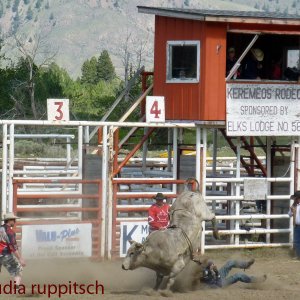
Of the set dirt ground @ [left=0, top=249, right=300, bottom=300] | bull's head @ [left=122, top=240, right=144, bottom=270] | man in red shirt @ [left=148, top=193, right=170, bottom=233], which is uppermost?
man in red shirt @ [left=148, top=193, right=170, bottom=233]

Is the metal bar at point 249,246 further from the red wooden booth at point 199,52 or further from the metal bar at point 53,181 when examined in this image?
the metal bar at point 53,181

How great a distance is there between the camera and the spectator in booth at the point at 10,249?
543 inches

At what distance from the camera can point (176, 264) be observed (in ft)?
45.2

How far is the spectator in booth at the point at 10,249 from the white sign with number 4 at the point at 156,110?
558 cm

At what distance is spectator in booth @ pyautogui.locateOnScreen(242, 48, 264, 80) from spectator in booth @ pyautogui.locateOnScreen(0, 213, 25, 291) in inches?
312

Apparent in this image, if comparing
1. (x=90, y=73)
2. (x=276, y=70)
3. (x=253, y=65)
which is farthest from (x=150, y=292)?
(x=90, y=73)

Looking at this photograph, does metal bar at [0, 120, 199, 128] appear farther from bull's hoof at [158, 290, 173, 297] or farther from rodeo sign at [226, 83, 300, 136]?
bull's hoof at [158, 290, 173, 297]

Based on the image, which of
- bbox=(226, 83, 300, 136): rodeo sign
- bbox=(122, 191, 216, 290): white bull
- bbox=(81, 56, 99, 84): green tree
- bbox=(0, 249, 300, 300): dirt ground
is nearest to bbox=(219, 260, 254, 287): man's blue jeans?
bbox=(0, 249, 300, 300): dirt ground

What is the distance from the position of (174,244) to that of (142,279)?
1.76 m

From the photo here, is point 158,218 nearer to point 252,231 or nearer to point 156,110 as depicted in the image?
point 156,110

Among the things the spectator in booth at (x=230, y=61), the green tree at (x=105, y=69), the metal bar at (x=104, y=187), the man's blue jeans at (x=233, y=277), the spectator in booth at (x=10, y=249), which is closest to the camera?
the spectator in booth at (x=10, y=249)

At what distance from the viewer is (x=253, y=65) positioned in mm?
20438

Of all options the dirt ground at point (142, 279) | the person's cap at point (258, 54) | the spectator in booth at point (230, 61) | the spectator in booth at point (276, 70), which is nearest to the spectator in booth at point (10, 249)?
the dirt ground at point (142, 279)

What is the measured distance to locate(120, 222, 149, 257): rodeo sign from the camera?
59.2 ft
